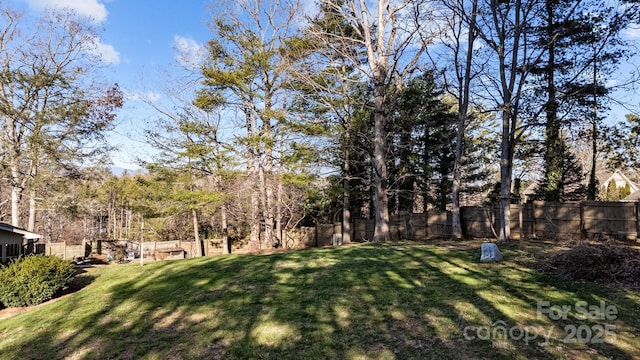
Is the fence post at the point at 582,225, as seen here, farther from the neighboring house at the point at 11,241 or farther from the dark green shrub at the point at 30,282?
the neighboring house at the point at 11,241

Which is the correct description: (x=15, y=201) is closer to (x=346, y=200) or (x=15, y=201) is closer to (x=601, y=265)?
(x=346, y=200)

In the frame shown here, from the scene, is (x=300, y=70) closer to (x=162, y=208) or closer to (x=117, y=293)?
(x=162, y=208)

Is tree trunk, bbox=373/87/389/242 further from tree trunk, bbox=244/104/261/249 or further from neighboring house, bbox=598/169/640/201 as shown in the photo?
neighboring house, bbox=598/169/640/201

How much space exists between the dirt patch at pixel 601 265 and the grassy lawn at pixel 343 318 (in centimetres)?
37

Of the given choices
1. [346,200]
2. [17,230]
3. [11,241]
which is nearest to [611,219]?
[346,200]

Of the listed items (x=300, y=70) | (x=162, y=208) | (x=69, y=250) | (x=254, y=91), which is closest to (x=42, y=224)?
(x=69, y=250)

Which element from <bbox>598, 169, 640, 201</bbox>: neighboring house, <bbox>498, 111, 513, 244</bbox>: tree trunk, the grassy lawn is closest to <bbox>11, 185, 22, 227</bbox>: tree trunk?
the grassy lawn

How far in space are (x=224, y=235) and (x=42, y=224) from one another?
20535 mm

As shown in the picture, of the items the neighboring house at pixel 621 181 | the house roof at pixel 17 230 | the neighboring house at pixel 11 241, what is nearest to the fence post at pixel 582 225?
the neighboring house at pixel 11 241

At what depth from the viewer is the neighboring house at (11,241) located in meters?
13.0

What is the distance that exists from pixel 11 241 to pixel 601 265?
17.5 meters

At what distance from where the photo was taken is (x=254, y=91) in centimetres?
1791

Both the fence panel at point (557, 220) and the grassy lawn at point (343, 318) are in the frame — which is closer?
the grassy lawn at point (343, 318)

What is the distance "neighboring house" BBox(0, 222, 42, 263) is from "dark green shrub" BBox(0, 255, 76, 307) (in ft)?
17.7
